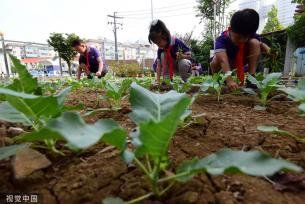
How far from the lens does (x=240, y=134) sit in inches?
45.0

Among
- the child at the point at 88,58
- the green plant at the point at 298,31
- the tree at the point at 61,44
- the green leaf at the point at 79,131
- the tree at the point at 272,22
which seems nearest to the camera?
the green leaf at the point at 79,131

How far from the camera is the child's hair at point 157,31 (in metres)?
3.42

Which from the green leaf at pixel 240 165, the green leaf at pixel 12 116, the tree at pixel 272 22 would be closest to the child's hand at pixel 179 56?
the green leaf at pixel 12 116

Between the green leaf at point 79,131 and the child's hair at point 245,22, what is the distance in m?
2.28

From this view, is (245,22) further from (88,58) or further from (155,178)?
(88,58)

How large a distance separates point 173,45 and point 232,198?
3542 mm

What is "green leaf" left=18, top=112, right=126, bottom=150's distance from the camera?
0.50 meters

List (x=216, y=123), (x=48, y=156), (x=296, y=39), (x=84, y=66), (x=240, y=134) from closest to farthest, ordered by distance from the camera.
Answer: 1. (x=48, y=156)
2. (x=240, y=134)
3. (x=216, y=123)
4. (x=84, y=66)
5. (x=296, y=39)

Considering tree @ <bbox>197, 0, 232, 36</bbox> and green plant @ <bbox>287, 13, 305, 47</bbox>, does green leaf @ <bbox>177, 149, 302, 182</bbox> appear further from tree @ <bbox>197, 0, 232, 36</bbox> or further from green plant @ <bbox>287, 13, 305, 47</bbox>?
tree @ <bbox>197, 0, 232, 36</bbox>

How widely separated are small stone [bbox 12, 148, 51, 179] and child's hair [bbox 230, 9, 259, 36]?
227cm

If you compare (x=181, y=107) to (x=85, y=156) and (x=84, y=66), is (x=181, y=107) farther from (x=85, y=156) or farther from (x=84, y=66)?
(x=84, y=66)

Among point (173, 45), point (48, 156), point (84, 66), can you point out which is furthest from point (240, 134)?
point (84, 66)

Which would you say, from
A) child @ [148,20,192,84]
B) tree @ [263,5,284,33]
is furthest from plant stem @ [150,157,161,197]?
tree @ [263,5,284,33]

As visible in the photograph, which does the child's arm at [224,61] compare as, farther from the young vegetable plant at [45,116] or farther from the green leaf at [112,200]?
the green leaf at [112,200]
